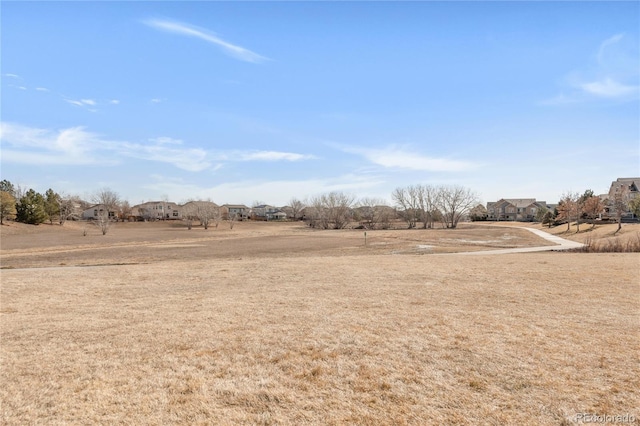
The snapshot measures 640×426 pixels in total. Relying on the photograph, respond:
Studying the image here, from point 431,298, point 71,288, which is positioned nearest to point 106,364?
point 431,298

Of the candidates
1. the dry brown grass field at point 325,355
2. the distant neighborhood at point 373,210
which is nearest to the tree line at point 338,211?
the distant neighborhood at point 373,210

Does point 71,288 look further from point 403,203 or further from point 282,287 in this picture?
point 403,203

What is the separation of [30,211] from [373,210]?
82.1m

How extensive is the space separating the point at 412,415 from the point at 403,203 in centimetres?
10177

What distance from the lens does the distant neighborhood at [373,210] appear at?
67062 millimetres

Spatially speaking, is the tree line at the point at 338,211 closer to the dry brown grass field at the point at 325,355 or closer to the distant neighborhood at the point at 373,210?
the distant neighborhood at the point at 373,210

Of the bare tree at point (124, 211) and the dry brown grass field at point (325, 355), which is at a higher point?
the bare tree at point (124, 211)

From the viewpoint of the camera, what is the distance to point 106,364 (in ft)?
19.7

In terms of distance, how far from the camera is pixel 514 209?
407 feet

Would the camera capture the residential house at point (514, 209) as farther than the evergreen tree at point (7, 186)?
Yes

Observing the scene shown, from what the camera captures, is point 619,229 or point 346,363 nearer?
point 346,363

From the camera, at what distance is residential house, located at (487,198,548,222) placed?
121 m

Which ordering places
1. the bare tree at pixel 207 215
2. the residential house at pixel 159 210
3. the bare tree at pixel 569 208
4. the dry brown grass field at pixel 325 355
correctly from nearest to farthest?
the dry brown grass field at pixel 325 355 < the bare tree at pixel 569 208 < the bare tree at pixel 207 215 < the residential house at pixel 159 210

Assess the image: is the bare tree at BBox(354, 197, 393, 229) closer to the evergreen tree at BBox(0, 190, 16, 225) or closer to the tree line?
the tree line
